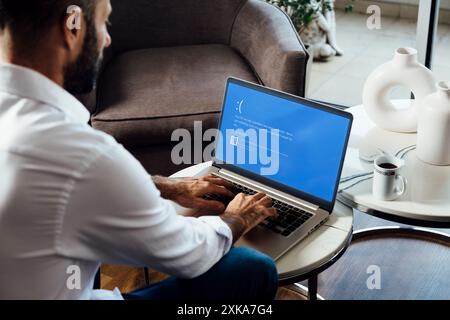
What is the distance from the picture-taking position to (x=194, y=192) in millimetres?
1612

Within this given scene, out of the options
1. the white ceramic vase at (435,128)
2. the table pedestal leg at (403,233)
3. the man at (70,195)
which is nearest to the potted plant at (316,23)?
the table pedestal leg at (403,233)

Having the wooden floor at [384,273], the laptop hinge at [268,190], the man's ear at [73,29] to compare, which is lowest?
the wooden floor at [384,273]

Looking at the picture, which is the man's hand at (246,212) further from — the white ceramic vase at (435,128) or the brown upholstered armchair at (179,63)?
the brown upholstered armchair at (179,63)

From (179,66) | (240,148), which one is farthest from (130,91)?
(240,148)

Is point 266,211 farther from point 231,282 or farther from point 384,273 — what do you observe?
point 384,273

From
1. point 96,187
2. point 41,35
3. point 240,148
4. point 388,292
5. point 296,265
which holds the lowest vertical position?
point 388,292

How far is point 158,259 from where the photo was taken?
1184 millimetres

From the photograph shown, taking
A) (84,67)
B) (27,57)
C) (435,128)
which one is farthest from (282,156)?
(27,57)

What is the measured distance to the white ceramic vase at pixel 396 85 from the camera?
183 centimetres

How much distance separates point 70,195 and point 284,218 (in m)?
0.61

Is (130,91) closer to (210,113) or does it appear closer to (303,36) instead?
(210,113)

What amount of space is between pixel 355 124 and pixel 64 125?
1047 mm

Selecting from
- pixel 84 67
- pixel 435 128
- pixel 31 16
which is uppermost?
pixel 31 16

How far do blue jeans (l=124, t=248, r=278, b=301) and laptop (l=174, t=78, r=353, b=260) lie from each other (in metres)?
0.10
